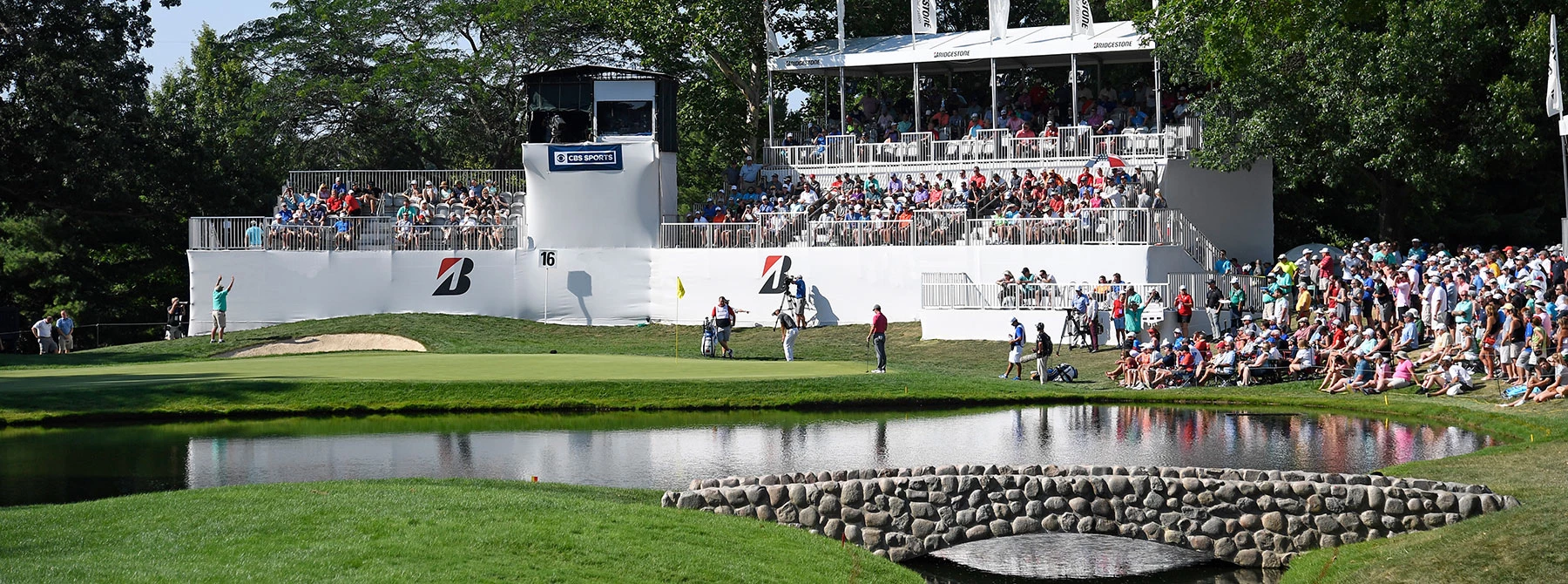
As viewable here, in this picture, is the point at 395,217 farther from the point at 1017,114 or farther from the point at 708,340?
the point at 1017,114

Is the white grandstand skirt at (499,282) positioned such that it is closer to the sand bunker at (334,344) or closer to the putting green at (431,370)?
the sand bunker at (334,344)

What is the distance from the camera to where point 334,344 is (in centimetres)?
3794

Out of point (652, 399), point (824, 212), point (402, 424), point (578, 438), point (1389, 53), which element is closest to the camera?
point (578, 438)

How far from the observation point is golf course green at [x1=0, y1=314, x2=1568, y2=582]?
35.0ft

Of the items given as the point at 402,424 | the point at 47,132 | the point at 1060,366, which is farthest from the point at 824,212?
the point at 47,132

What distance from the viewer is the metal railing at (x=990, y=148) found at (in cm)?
4078

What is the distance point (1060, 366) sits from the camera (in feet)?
95.7

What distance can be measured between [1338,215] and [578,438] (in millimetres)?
33284

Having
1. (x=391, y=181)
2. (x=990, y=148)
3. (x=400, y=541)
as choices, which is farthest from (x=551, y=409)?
(x=391, y=181)

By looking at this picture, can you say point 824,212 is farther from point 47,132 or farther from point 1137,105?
point 47,132

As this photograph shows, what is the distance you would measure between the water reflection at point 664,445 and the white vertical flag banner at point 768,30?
932 inches

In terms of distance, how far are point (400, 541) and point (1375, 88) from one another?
29.1 metres

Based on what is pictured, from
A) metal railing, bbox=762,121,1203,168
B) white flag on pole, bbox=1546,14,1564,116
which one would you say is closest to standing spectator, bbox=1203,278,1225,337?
white flag on pole, bbox=1546,14,1564,116

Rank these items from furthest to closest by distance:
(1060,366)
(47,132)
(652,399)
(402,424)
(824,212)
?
(47,132), (824,212), (1060,366), (652,399), (402,424)
